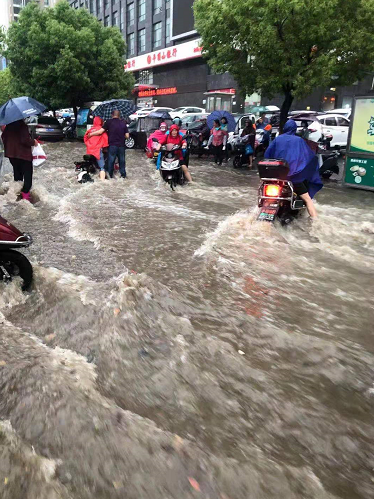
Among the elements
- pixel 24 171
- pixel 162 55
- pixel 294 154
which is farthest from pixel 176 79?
pixel 294 154

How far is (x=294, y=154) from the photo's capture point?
645cm

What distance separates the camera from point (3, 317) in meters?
3.98

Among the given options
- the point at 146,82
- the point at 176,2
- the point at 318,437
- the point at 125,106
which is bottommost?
the point at 318,437

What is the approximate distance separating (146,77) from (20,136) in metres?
47.0

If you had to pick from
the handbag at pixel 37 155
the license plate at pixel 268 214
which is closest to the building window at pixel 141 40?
the handbag at pixel 37 155

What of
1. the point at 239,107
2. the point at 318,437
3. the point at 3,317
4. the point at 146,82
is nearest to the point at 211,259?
the point at 3,317

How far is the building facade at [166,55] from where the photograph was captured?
4153 centimetres

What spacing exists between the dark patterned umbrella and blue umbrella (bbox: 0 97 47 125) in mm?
7380

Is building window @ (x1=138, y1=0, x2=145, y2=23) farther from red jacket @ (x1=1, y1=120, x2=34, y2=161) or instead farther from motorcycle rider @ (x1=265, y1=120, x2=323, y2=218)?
motorcycle rider @ (x1=265, y1=120, x2=323, y2=218)

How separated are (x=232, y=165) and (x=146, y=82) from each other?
3922cm

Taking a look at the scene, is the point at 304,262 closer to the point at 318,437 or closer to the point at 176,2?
the point at 318,437

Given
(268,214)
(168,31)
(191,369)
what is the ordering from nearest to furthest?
(191,369) → (268,214) → (168,31)

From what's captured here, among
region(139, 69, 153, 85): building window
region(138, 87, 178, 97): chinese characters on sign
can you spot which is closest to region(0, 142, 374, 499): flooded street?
region(138, 87, 178, 97): chinese characters on sign

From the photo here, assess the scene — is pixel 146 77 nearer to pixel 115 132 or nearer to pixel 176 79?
pixel 176 79
